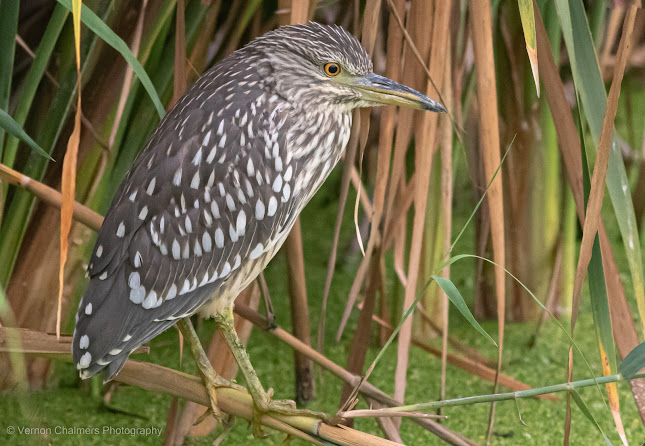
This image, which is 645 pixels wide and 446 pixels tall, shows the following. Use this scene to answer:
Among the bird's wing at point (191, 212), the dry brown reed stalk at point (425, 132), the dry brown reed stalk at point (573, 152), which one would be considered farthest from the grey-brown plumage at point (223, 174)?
the dry brown reed stalk at point (573, 152)

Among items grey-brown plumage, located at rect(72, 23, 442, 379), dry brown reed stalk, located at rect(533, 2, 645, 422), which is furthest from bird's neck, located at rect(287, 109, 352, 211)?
dry brown reed stalk, located at rect(533, 2, 645, 422)

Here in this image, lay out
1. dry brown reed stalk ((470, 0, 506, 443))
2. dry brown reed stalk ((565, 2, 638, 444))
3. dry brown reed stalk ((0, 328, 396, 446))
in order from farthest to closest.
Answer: dry brown reed stalk ((470, 0, 506, 443)), dry brown reed stalk ((0, 328, 396, 446)), dry brown reed stalk ((565, 2, 638, 444))

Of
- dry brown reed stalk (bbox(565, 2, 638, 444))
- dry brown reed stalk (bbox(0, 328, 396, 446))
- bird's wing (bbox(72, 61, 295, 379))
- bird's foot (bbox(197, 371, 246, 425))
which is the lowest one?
bird's foot (bbox(197, 371, 246, 425))

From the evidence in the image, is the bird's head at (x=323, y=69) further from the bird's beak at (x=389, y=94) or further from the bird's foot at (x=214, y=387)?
the bird's foot at (x=214, y=387)

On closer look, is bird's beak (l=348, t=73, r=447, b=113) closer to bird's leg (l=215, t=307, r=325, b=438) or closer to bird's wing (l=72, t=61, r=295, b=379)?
bird's wing (l=72, t=61, r=295, b=379)

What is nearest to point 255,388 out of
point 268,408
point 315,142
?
point 268,408

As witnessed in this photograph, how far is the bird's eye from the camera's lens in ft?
4.17

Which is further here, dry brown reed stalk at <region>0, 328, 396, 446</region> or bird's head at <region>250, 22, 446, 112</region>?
bird's head at <region>250, 22, 446, 112</region>

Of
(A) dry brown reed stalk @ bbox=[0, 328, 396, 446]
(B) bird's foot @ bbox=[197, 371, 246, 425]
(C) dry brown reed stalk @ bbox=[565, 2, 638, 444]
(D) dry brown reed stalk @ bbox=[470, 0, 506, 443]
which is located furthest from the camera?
(B) bird's foot @ bbox=[197, 371, 246, 425]

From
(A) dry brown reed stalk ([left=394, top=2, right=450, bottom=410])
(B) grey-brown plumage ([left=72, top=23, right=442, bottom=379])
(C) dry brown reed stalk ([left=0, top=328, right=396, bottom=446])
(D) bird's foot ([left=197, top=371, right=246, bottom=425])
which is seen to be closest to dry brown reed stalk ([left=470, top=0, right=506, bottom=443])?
(A) dry brown reed stalk ([left=394, top=2, right=450, bottom=410])

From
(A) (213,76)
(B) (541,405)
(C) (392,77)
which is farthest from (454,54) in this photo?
(B) (541,405)

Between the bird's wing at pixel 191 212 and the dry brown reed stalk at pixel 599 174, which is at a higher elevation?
the dry brown reed stalk at pixel 599 174

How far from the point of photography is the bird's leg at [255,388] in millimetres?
1280

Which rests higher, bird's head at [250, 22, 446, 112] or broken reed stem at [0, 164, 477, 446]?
bird's head at [250, 22, 446, 112]
